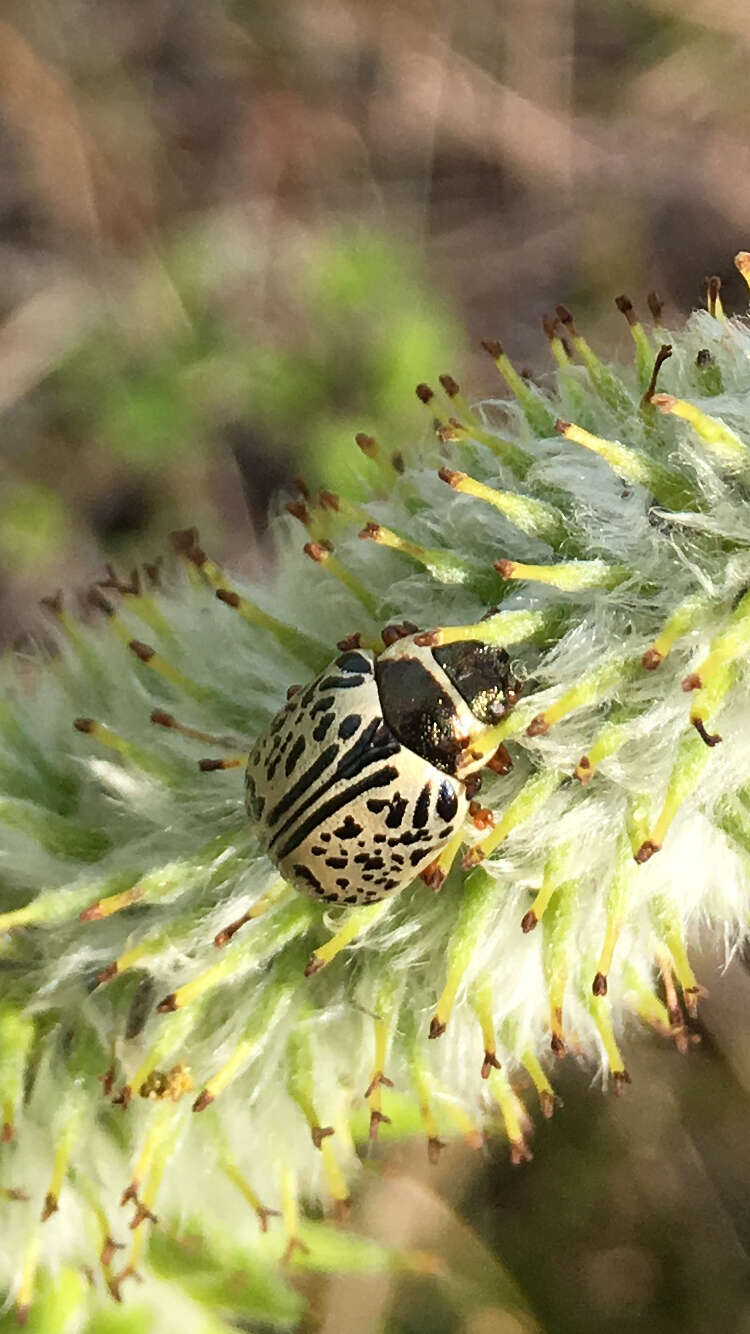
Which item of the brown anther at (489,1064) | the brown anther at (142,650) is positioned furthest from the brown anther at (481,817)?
the brown anther at (142,650)

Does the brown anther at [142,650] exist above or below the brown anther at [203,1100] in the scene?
above

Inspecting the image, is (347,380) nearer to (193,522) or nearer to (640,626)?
(193,522)

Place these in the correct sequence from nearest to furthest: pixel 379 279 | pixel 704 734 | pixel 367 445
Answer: pixel 704 734
pixel 367 445
pixel 379 279

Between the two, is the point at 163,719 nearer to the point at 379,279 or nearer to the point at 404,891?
the point at 404,891

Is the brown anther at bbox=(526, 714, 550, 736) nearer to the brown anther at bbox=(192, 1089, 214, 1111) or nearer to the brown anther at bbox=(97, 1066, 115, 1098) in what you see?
the brown anther at bbox=(192, 1089, 214, 1111)

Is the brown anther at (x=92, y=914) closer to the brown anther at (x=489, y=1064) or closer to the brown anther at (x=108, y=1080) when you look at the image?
the brown anther at (x=108, y=1080)

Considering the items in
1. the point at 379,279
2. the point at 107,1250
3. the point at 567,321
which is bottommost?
the point at 107,1250

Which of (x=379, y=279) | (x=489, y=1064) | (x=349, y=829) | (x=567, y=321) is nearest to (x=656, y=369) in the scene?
(x=567, y=321)
